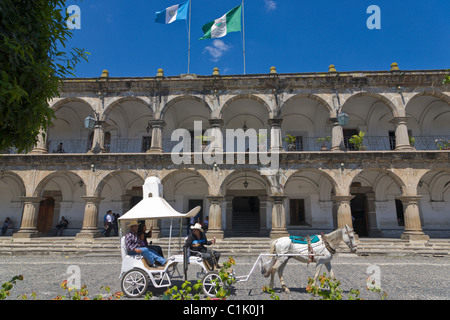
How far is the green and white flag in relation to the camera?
50.8 feet

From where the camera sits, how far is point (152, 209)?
636cm

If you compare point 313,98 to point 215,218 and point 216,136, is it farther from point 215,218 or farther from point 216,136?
point 215,218

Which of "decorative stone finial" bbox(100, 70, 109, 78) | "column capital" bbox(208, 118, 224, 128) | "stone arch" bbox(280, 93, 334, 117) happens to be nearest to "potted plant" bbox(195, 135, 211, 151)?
"column capital" bbox(208, 118, 224, 128)

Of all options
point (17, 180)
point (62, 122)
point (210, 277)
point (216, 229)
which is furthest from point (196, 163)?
point (17, 180)

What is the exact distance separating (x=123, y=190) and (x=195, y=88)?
315 inches

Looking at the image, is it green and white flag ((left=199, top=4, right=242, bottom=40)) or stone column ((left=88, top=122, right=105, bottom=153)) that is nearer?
stone column ((left=88, top=122, right=105, bottom=153))

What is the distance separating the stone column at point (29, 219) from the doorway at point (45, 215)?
2953 millimetres

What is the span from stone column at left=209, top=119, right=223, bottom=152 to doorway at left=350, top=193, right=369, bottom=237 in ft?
32.1

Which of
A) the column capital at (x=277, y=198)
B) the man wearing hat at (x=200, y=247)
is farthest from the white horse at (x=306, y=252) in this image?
the column capital at (x=277, y=198)

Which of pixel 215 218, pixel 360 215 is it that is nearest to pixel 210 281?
pixel 215 218

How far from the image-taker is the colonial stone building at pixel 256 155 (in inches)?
547

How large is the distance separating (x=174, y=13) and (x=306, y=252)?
1498 cm

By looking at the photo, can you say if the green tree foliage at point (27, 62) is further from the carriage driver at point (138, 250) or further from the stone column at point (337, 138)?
the stone column at point (337, 138)

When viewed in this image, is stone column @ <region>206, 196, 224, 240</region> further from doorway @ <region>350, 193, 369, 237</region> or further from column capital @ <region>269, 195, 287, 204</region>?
doorway @ <region>350, 193, 369, 237</region>
